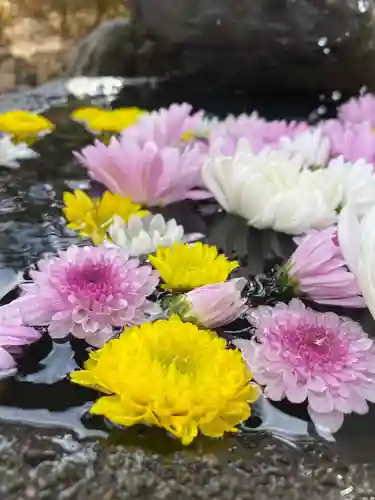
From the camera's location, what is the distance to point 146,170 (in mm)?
672

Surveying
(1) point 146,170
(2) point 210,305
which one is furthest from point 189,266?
(1) point 146,170

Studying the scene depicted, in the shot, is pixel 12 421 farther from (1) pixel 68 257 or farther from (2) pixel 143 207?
(2) pixel 143 207

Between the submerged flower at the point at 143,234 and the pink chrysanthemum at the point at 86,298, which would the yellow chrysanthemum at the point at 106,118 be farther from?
the pink chrysanthemum at the point at 86,298

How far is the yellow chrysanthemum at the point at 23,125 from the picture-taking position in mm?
914

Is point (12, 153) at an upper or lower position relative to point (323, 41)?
lower

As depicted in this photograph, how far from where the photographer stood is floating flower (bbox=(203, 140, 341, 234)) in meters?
0.63

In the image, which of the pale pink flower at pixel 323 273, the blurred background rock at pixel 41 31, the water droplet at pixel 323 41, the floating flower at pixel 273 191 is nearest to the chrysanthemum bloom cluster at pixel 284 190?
the floating flower at pixel 273 191

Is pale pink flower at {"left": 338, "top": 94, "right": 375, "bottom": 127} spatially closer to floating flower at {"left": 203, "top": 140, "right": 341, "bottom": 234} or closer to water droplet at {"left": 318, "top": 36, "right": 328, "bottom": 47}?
water droplet at {"left": 318, "top": 36, "right": 328, "bottom": 47}

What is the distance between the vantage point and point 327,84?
3.86 feet

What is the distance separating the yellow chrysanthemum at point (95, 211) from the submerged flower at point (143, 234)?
29 millimetres

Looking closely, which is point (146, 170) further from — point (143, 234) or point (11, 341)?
point (11, 341)

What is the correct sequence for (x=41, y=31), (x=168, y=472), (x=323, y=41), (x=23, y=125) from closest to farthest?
1. (x=168, y=472)
2. (x=23, y=125)
3. (x=323, y=41)
4. (x=41, y=31)

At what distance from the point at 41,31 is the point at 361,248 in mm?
1491

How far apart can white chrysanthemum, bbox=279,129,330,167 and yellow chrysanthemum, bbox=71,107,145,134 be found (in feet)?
0.79
